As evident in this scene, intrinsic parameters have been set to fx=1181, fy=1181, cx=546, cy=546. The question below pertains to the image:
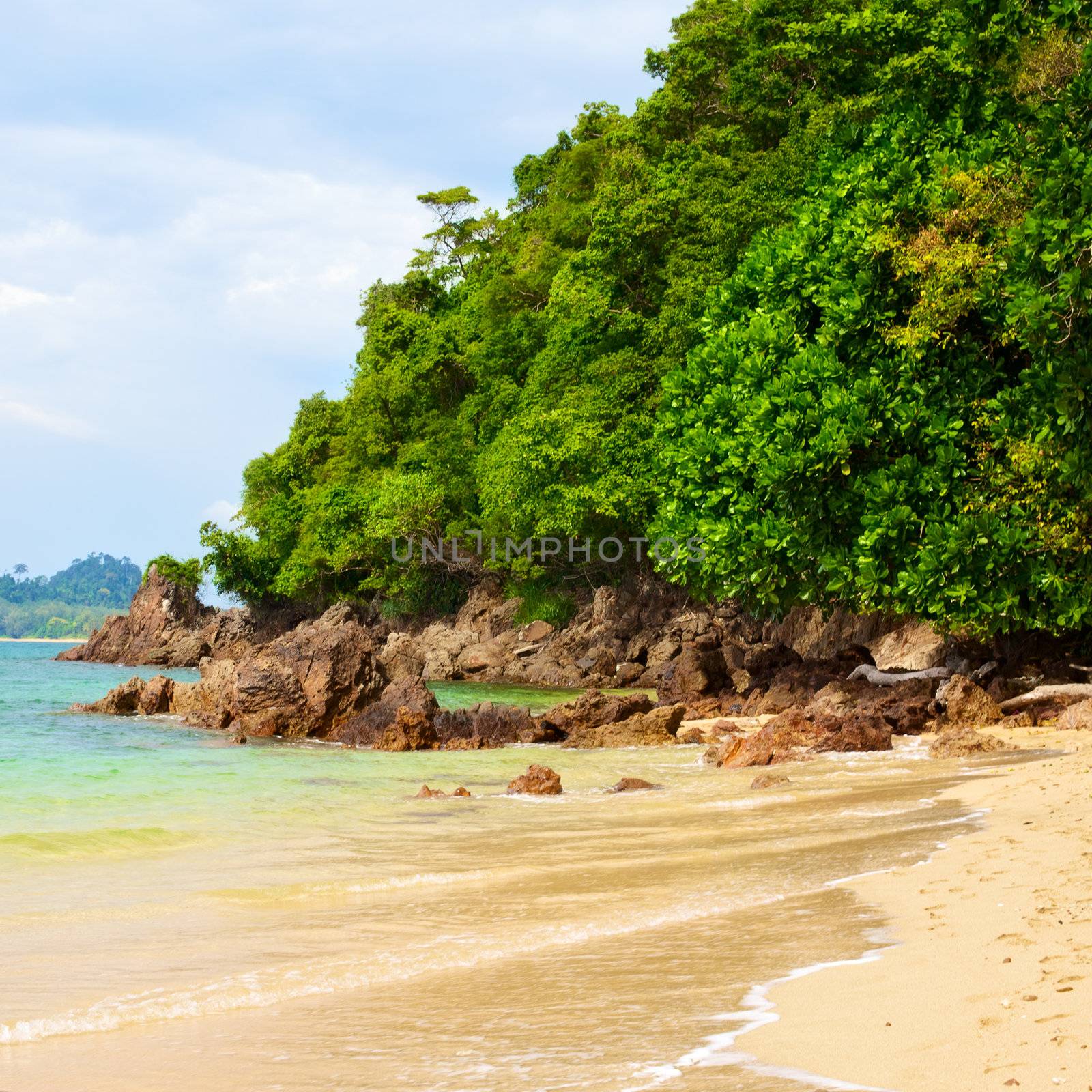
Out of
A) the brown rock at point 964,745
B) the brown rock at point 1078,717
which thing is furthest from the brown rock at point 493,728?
the brown rock at point 1078,717

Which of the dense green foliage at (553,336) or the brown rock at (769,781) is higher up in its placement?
the dense green foliage at (553,336)

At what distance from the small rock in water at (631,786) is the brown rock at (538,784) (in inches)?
25.2

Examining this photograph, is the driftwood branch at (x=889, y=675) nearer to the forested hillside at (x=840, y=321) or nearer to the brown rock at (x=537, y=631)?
the forested hillside at (x=840, y=321)

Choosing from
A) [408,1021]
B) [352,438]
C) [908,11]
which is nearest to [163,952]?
[408,1021]

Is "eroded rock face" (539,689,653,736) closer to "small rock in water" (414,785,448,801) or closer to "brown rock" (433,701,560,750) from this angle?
"brown rock" (433,701,560,750)

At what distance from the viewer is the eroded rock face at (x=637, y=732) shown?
18656 mm

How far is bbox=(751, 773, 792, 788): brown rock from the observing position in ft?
39.9

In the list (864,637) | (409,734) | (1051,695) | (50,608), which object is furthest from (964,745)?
(50,608)

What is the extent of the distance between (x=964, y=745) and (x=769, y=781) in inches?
112

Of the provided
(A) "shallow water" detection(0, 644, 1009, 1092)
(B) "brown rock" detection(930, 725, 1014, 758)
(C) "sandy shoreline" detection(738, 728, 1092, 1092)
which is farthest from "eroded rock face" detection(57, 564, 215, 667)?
(C) "sandy shoreline" detection(738, 728, 1092, 1092)

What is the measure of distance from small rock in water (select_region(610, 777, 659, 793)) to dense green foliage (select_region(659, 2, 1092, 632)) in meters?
5.96

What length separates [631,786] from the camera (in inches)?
505

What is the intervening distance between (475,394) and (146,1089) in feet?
155

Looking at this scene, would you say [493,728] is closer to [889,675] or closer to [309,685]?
[309,685]
